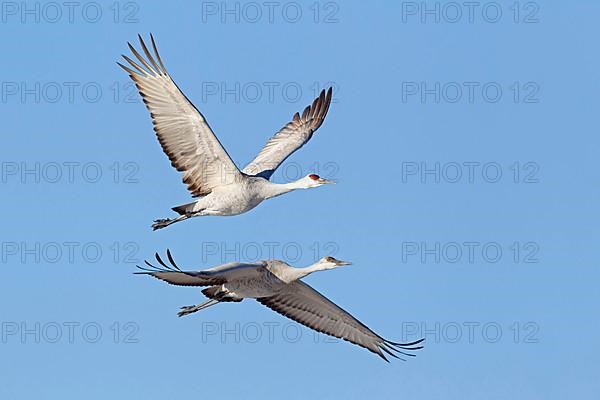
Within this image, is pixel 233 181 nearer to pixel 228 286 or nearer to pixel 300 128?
pixel 228 286

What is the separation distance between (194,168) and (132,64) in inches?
104

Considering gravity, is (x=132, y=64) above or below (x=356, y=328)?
above

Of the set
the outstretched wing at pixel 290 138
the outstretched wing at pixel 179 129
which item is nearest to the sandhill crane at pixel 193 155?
the outstretched wing at pixel 179 129

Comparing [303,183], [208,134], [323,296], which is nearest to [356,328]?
[323,296]

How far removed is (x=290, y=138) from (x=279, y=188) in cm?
621

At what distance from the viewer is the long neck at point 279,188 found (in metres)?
33.0

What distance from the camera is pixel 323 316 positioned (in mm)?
34312

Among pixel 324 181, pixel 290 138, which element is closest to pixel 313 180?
pixel 324 181

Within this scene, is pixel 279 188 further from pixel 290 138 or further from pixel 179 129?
pixel 290 138

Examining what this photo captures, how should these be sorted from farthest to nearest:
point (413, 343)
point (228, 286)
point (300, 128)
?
1. point (300, 128)
2. point (413, 343)
3. point (228, 286)

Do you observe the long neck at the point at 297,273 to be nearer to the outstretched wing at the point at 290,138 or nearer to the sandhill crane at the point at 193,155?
the sandhill crane at the point at 193,155

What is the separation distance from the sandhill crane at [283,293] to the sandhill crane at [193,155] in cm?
161

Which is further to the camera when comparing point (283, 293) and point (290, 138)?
point (290, 138)

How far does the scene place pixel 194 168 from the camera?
33.0m
